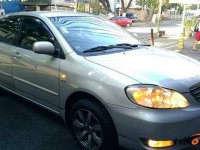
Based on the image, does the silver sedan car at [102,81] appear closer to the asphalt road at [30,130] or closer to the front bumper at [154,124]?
the front bumper at [154,124]

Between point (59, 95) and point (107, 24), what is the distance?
1455 mm

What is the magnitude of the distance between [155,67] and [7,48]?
2427mm

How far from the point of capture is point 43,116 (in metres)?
4.93

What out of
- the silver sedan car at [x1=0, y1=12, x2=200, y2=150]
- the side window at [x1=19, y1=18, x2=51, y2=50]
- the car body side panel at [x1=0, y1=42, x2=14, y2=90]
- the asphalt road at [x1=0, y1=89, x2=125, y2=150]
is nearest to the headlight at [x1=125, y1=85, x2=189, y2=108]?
the silver sedan car at [x1=0, y1=12, x2=200, y2=150]

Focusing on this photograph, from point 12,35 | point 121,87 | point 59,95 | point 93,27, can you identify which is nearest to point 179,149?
point 121,87

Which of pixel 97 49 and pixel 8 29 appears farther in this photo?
pixel 8 29

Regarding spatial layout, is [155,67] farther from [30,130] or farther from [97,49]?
[30,130]

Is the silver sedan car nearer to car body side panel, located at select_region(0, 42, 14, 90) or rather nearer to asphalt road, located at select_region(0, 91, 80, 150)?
car body side panel, located at select_region(0, 42, 14, 90)

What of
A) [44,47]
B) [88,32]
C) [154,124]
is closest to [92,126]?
[154,124]

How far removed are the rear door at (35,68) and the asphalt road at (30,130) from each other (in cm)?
37

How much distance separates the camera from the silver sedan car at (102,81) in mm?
3127

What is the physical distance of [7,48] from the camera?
16.3 feet

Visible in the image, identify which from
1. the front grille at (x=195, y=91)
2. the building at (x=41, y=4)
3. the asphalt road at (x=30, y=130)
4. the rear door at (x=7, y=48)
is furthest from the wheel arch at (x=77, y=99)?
the building at (x=41, y=4)

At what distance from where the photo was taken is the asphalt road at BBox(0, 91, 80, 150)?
3.98 meters
